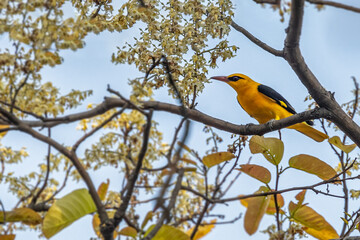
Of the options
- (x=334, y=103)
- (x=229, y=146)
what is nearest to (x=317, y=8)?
(x=334, y=103)

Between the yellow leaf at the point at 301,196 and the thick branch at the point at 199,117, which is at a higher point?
the thick branch at the point at 199,117

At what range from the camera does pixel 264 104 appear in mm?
3336

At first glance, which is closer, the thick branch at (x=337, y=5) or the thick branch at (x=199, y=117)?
the thick branch at (x=199, y=117)

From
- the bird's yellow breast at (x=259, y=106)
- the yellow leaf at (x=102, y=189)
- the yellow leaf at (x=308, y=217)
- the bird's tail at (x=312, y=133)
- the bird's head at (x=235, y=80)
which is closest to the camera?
the yellow leaf at (x=308, y=217)

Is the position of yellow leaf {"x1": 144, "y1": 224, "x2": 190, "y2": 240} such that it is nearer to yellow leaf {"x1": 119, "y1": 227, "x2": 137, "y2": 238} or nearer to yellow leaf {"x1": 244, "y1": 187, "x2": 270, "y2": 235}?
yellow leaf {"x1": 119, "y1": 227, "x2": 137, "y2": 238}

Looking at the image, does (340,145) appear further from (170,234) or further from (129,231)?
(129,231)

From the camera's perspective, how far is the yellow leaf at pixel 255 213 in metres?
1.78

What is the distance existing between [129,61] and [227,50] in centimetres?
42

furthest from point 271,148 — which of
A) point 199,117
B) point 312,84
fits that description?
point 312,84

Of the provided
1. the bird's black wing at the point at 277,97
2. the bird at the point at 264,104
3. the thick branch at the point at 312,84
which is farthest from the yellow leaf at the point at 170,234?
the bird's black wing at the point at 277,97

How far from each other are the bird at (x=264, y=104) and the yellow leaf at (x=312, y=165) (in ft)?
4.41

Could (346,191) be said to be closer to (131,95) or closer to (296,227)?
(296,227)

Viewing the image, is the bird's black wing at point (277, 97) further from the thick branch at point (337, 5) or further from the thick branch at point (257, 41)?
the thick branch at point (337, 5)

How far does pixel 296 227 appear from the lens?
183 cm
